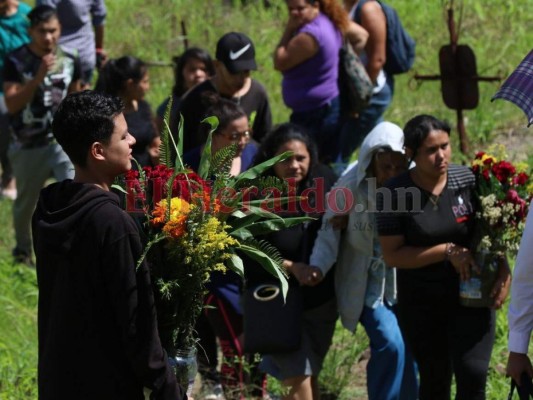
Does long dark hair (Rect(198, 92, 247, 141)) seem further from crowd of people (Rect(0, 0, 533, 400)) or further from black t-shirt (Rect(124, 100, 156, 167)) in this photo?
black t-shirt (Rect(124, 100, 156, 167))

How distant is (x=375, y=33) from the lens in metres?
7.58

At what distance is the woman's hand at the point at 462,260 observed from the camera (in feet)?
16.5

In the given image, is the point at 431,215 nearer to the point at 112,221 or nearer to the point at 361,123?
the point at 112,221

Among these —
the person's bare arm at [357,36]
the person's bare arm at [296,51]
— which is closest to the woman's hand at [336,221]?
the person's bare arm at [296,51]

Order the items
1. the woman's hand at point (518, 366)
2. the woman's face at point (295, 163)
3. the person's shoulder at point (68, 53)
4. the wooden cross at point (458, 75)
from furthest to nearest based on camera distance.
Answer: the wooden cross at point (458, 75)
the person's shoulder at point (68, 53)
the woman's face at point (295, 163)
the woman's hand at point (518, 366)

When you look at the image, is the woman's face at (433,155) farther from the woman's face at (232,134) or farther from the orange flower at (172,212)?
the orange flower at (172,212)

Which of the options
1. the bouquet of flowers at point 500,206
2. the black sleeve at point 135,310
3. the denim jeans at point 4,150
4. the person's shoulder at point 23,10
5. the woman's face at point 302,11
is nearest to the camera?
the black sleeve at point 135,310

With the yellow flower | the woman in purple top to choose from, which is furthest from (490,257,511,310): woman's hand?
the woman in purple top

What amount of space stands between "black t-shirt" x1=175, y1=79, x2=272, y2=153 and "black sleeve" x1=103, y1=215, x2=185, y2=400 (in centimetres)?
294

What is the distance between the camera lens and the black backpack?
7676 mm

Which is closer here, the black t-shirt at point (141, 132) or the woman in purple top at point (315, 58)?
the black t-shirt at point (141, 132)

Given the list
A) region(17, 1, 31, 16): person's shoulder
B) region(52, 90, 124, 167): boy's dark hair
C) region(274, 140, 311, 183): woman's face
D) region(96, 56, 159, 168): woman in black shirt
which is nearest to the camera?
region(52, 90, 124, 167): boy's dark hair

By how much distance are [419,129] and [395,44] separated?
2.72 m

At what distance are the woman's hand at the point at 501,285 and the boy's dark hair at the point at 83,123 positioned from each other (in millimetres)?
2238
